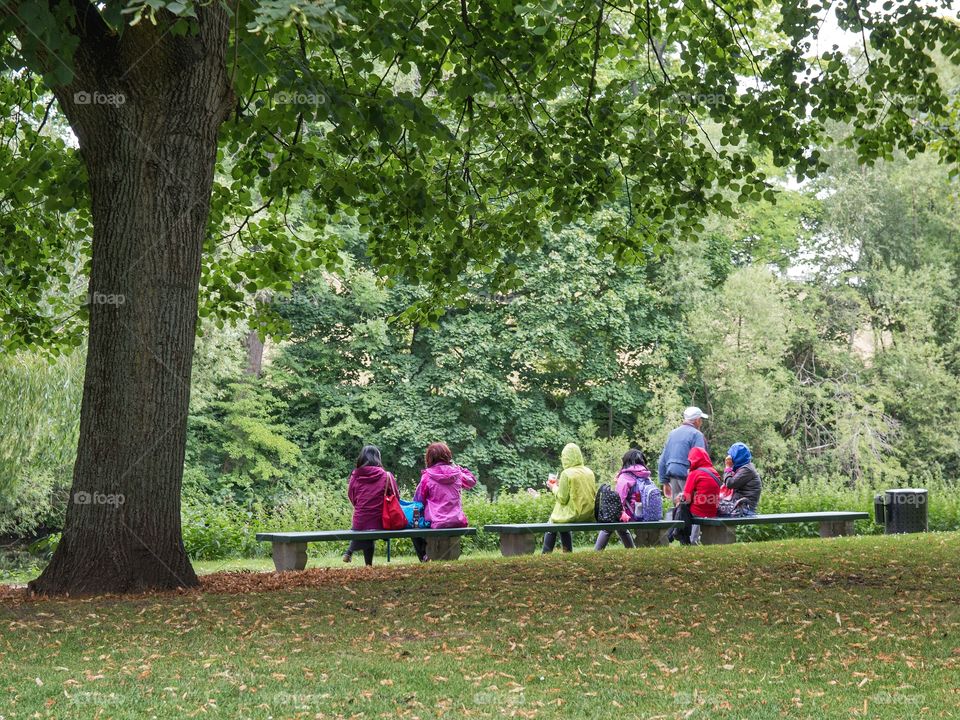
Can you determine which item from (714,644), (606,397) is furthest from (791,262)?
(714,644)

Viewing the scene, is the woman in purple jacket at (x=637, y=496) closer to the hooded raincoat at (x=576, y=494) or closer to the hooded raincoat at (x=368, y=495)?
the hooded raincoat at (x=576, y=494)

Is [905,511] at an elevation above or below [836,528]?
above

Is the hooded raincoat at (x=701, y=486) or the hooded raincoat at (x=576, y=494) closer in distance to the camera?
the hooded raincoat at (x=576, y=494)

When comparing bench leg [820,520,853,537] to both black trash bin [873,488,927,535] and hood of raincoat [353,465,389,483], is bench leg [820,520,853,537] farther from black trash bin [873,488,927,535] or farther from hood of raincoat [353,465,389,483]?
hood of raincoat [353,465,389,483]

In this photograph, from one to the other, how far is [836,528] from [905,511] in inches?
73.1

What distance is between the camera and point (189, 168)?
29.1ft

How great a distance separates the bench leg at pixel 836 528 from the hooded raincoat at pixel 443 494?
6.18 meters

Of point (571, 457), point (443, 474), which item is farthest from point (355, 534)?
point (571, 457)

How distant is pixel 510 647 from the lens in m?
6.58

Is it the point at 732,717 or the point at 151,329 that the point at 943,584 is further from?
the point at 151,329

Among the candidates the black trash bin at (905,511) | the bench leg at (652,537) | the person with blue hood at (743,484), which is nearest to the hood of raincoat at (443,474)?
the bench leg at (652,537)

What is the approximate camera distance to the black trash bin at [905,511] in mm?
17453

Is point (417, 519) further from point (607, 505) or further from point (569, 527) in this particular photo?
point (607, 505)

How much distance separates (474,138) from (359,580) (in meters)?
5.40
